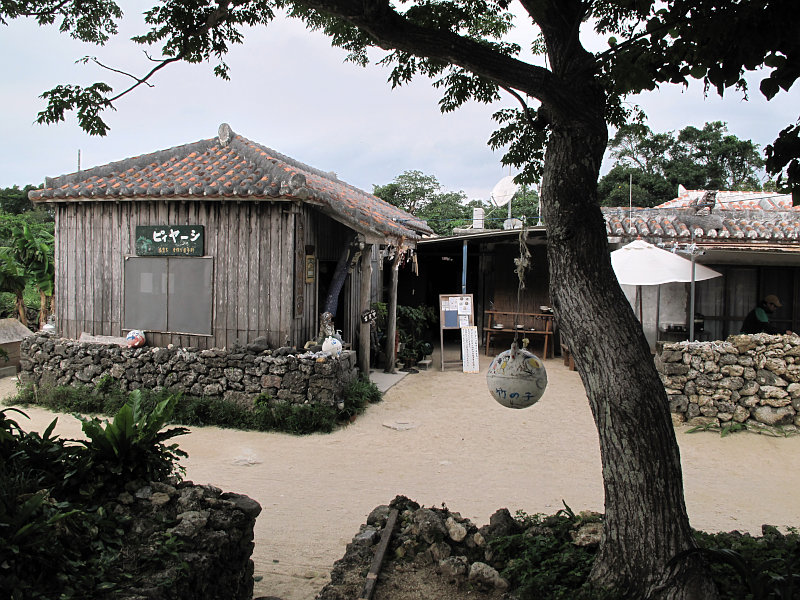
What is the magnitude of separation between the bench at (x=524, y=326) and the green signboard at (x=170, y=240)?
7.84 meters

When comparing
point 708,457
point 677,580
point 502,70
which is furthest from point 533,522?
point 708,457

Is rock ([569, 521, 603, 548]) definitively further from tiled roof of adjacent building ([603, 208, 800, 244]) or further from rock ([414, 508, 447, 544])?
tiled roof of adjacent building ([603, 208, 800, 244])

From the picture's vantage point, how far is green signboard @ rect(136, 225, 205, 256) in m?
9.43

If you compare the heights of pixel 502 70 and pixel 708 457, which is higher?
pixel 502 70

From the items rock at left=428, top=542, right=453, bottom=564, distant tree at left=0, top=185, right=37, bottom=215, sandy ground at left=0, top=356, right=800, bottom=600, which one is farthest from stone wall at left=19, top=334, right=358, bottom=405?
distant tree at left=0, top=185, right=37, bottom=215

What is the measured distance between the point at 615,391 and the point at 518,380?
1441 mm

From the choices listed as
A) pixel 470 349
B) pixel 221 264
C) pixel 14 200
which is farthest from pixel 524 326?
pixel 14 200

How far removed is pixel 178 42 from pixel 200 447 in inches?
205

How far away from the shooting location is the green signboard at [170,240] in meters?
9.43

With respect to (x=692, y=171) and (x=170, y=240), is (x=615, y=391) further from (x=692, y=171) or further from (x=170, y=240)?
(x=692, y=171)

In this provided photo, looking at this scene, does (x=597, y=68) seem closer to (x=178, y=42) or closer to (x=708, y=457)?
(x=178, y=42)

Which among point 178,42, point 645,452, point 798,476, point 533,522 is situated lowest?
point 798,476

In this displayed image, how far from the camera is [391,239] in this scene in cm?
1073

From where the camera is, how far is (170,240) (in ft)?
31.3
